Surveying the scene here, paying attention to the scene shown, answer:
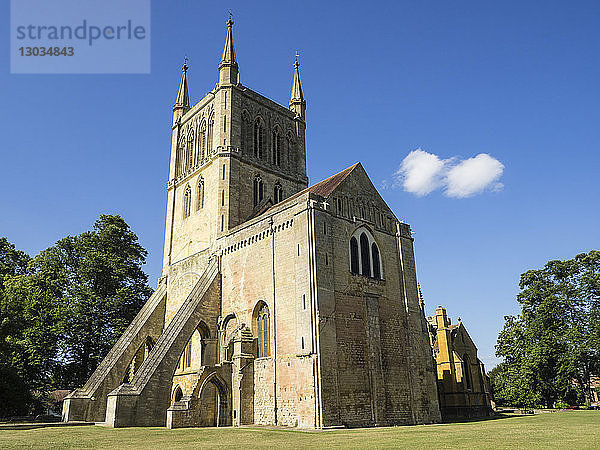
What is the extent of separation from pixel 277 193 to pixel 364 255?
39.5 ft

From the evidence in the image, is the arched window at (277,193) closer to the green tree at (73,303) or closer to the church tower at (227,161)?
the church tower at (227,161)

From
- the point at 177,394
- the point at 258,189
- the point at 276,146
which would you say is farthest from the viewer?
the point at 276,146

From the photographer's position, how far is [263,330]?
27844 mm

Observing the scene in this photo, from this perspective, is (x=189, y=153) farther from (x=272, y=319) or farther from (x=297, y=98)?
(x=272, y=319)

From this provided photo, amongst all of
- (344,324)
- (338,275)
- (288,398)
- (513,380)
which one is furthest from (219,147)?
(513,380)

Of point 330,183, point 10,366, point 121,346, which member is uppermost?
point 330,183

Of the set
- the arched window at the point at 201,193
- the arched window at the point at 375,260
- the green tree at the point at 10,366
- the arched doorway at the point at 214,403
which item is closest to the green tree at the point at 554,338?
the arched window at the point at 375,260

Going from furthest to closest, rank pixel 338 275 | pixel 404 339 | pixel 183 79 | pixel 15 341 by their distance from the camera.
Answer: pixel 183 79
pixel 15 341
pixel 404 339
pixel 338 275

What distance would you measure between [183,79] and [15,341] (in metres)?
27.2

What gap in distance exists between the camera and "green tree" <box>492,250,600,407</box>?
3894 centimetres

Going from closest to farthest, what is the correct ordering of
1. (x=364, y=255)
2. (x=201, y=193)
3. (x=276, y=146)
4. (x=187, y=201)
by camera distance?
(x=364, y=255) < (x=201, y=193) < (x=187, y=201) < (x=276, y=146)

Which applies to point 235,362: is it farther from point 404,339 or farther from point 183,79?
point 183,79

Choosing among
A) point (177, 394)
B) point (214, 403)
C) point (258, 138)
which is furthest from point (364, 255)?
point (177, 394)

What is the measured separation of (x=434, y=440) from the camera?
15.1 metres
